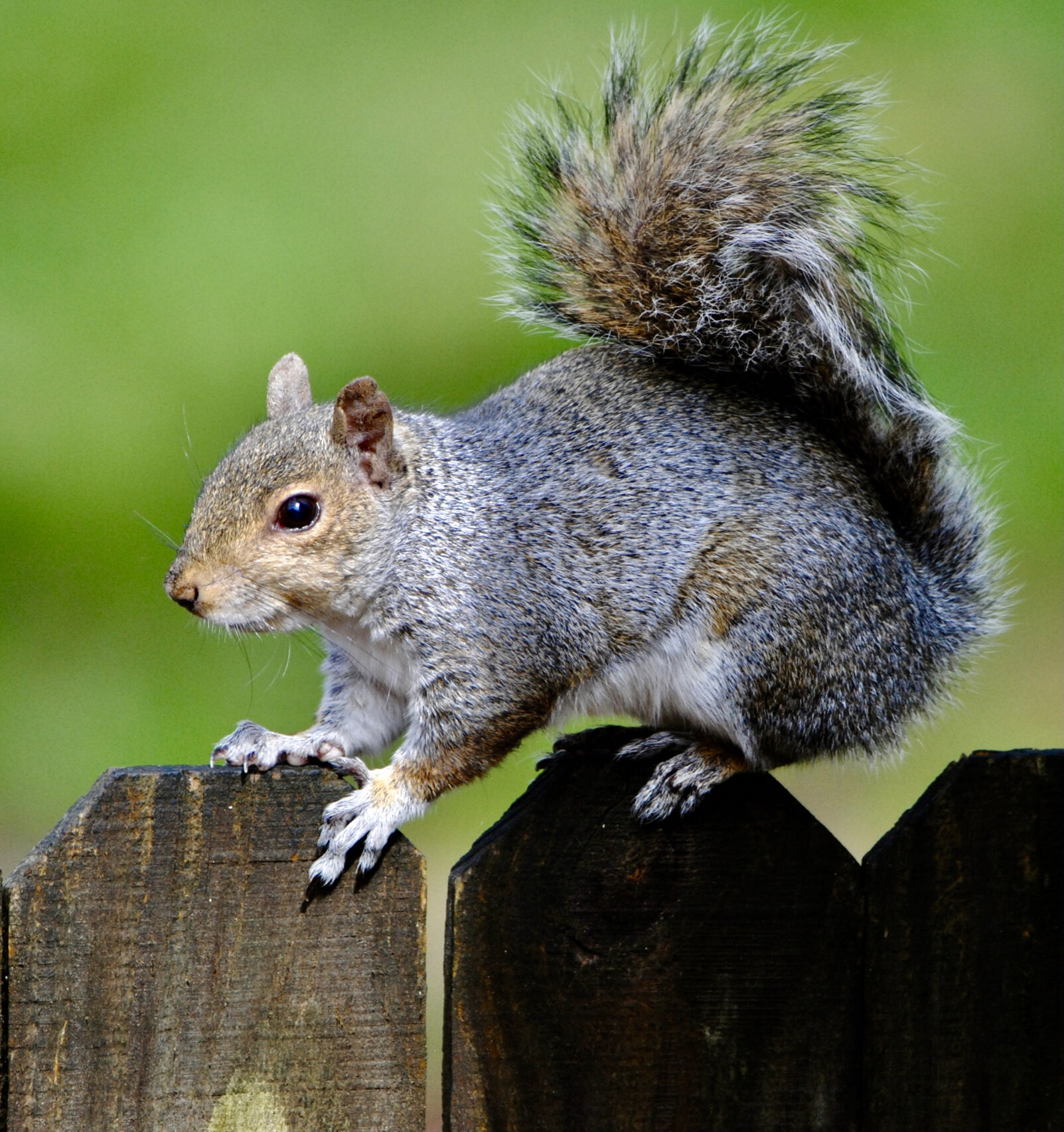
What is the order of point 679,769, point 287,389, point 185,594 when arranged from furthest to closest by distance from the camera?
point 287,389 → point 185,594 → point 679,769

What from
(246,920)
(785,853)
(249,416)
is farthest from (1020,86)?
(246,920)

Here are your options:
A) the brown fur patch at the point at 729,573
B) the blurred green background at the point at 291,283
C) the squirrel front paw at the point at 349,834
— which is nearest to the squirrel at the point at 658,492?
the brown fur patch at the point at 729,573

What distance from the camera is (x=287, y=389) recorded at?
1998 millimetres

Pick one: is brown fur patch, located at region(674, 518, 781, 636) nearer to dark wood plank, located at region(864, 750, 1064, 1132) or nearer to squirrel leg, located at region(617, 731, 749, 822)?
squirrel leg, located at region(617, 731, 749, 822)

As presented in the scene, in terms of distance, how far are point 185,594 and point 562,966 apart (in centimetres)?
62

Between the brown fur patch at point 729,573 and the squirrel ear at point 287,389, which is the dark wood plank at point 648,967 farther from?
the squirrel ear at point 287,389

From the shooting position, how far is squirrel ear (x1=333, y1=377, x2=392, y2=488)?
173cm

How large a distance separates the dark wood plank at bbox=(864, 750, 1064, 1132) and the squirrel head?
738mm

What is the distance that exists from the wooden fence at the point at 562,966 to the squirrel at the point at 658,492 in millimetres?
212

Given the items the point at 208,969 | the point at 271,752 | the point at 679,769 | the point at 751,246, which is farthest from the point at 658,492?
the point at 208,969

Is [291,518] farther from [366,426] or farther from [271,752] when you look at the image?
[271,752]

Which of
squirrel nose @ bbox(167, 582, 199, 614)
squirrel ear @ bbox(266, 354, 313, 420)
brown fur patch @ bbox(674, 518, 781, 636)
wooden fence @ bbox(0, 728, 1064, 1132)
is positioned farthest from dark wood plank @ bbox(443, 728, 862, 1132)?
squirrel ear @ bbox(266, 354, 313, 420)

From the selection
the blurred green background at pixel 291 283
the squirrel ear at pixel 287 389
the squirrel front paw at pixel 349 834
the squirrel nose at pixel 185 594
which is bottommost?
the squirrel front paw at pixel 349 834

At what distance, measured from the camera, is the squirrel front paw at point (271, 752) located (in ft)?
4.94
